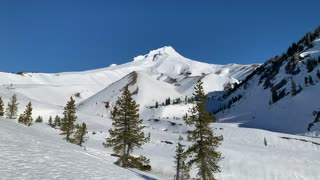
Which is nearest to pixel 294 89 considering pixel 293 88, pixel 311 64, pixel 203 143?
pixel 293 88

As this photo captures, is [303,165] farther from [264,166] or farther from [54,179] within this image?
[54,179]

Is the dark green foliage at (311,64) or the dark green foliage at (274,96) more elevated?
the dark green foliage at (311,64)

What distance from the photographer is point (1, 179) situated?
1137 cm

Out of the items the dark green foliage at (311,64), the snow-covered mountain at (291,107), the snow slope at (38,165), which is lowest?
the snow slope at (38,165)

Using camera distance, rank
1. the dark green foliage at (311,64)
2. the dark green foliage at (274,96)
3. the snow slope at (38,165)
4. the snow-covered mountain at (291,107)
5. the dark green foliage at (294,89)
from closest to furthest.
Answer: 1. the snow slope at (38,165)
2. the snow-covered mountain at (291,107)
3. the dark green foliage at (294,89)
4. the dark green foliage at (274,96)
5. the dark green foliage at (311,64)

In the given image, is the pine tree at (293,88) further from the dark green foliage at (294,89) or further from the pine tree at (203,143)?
the pine tree at (203,143)

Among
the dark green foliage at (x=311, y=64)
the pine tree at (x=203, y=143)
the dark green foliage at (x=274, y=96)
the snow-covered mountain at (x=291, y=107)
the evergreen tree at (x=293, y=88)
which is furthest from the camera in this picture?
the dark green foliage at (x=311, y=64)

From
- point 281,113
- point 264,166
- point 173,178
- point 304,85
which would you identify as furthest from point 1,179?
point 304,85

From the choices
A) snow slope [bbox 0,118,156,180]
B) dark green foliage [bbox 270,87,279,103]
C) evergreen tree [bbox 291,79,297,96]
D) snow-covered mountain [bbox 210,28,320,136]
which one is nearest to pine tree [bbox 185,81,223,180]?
snow slope [bbox 0,118,156,180]

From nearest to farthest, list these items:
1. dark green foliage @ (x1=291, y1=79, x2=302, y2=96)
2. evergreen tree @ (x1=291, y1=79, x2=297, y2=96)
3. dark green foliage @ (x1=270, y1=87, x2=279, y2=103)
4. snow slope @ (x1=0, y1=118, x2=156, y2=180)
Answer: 1. snow slope @ (x1=0, y1=118, x2=156, y2=180)
2. dark green foliage @ (x1=291, y1=79, x2=302, y2=96)
3. evergreen tree @ (x1=291, y1=79, x2=297, y2=96)
4. dark green foliage @ (x1=270, y1=87, x2=279, y2=103)

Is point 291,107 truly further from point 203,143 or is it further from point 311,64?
point 203,143

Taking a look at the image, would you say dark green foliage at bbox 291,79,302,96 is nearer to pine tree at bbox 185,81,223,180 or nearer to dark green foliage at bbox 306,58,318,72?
dark green foliage at bbox 306,58,318,72

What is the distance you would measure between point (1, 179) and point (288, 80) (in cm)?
20102

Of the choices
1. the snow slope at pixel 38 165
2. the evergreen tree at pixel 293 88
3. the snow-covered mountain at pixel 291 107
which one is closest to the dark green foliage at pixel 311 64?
the snow-covered mountain at pixel 291 107
